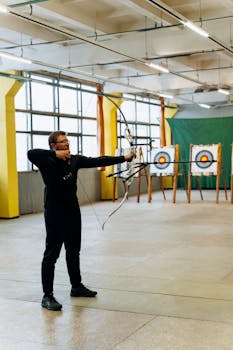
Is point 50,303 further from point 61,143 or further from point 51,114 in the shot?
point 51,114

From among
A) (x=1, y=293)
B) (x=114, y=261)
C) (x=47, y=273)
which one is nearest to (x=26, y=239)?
(x=114, y=261)

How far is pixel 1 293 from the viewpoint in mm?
3922

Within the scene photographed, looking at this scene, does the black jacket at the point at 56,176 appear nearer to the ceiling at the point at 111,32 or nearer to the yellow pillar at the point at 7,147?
the ceiling at the point at 111,32

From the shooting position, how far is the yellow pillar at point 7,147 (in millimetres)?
8836

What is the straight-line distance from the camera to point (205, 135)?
15.1 meters

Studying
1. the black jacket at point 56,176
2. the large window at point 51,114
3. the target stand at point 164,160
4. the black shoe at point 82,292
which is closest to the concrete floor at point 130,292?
the black shoe at point 82,292

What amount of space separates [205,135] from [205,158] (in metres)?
3.27

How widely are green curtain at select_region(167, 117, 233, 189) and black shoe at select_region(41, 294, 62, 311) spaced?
11.3 meters

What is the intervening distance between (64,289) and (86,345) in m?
1.23

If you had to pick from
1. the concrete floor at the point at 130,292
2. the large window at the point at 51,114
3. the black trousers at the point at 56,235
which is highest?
the large window at the point at 51,114

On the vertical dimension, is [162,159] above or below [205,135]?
below

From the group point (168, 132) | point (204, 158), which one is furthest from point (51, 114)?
point (168, 132)

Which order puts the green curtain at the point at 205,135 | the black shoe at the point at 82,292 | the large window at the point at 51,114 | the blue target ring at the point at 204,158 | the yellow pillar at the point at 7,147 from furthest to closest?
the green curtain at the point at 205,135, the blue target ring at the point at 204,158, the large window at the point at 51,114, the yellow pillar at the point at 7,147, the black shoe at the point at 82,292

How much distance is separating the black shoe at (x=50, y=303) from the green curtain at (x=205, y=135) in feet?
37.0
